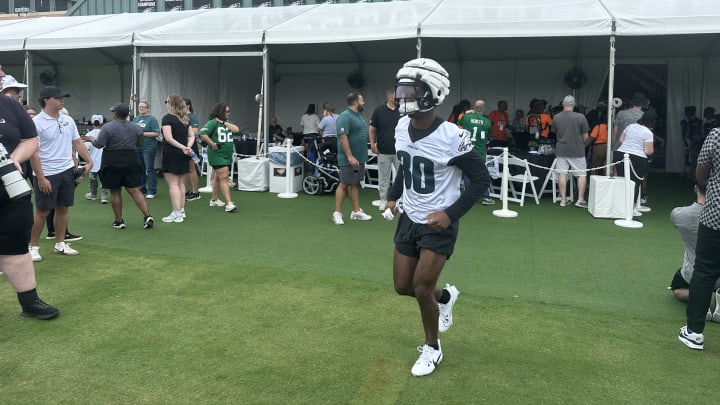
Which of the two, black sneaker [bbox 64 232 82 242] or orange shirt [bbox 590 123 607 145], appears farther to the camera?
orange shirt [bbox 590 123 607 145]

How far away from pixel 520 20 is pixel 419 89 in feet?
23.2

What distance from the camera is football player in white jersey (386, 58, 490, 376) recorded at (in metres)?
3.41

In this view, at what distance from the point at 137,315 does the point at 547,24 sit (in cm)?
769

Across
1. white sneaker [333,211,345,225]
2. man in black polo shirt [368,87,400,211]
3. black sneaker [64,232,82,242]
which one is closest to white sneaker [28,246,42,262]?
black sneaker [64,232,82,242]

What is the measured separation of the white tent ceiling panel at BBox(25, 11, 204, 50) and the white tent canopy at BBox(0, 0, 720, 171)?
0.03 metres

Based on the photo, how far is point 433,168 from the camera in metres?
3.49

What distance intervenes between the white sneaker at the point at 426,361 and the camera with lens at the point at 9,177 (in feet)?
9.45

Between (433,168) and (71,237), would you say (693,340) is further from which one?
(71,237)

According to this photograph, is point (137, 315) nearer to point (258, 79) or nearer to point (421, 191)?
point (421, 191)

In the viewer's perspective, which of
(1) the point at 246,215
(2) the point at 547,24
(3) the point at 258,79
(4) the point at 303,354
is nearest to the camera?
(4) the point at 303,354

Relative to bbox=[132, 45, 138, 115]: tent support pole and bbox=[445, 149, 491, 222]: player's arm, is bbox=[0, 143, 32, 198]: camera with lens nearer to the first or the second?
bbox=[445, 149, 491, 222]: player's arm

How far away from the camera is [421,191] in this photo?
11.6ft

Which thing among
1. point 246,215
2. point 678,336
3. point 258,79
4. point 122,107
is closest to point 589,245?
point 678,336

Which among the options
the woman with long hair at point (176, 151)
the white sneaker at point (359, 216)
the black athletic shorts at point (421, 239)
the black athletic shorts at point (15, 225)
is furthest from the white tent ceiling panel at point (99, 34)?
the black athletic shorts at point (421, 239)
